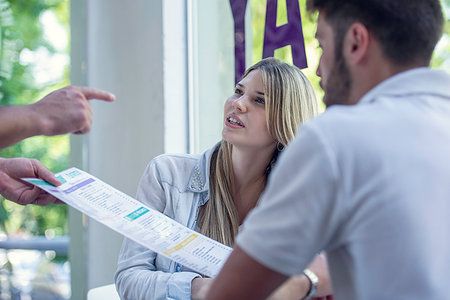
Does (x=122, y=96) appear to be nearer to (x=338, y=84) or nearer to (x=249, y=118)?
(x=249, y=118)

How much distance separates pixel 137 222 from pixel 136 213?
0.20 feet

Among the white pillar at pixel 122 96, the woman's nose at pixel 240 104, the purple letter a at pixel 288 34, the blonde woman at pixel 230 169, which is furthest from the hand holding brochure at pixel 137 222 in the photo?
the white pillar at pixel 122 96

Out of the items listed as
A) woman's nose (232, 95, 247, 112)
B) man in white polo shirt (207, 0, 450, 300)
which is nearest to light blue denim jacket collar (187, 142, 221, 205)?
woman's nose (232, 95, 247, 112)

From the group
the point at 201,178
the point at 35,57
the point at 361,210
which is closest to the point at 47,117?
the point at 361,210

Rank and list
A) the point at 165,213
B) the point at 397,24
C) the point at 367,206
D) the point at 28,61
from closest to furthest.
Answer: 1. the point at 367,206
2. the point at 397,24
3. the point at 165,213
4. the point at 28,61

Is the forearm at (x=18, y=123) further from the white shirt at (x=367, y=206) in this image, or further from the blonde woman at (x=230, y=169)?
the blonde woman at (x=230, y=169)

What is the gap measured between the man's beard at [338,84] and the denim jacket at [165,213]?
31.3 inches

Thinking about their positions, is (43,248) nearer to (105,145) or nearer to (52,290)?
(52,290)

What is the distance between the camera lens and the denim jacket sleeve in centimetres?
143

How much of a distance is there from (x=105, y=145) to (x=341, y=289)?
7.59 feet

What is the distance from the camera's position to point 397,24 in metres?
0.81

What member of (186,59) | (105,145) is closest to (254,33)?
(186,59)

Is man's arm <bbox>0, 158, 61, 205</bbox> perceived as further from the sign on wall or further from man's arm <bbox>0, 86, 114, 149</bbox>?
the sign on wall

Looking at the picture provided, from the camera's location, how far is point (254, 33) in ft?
7.68
